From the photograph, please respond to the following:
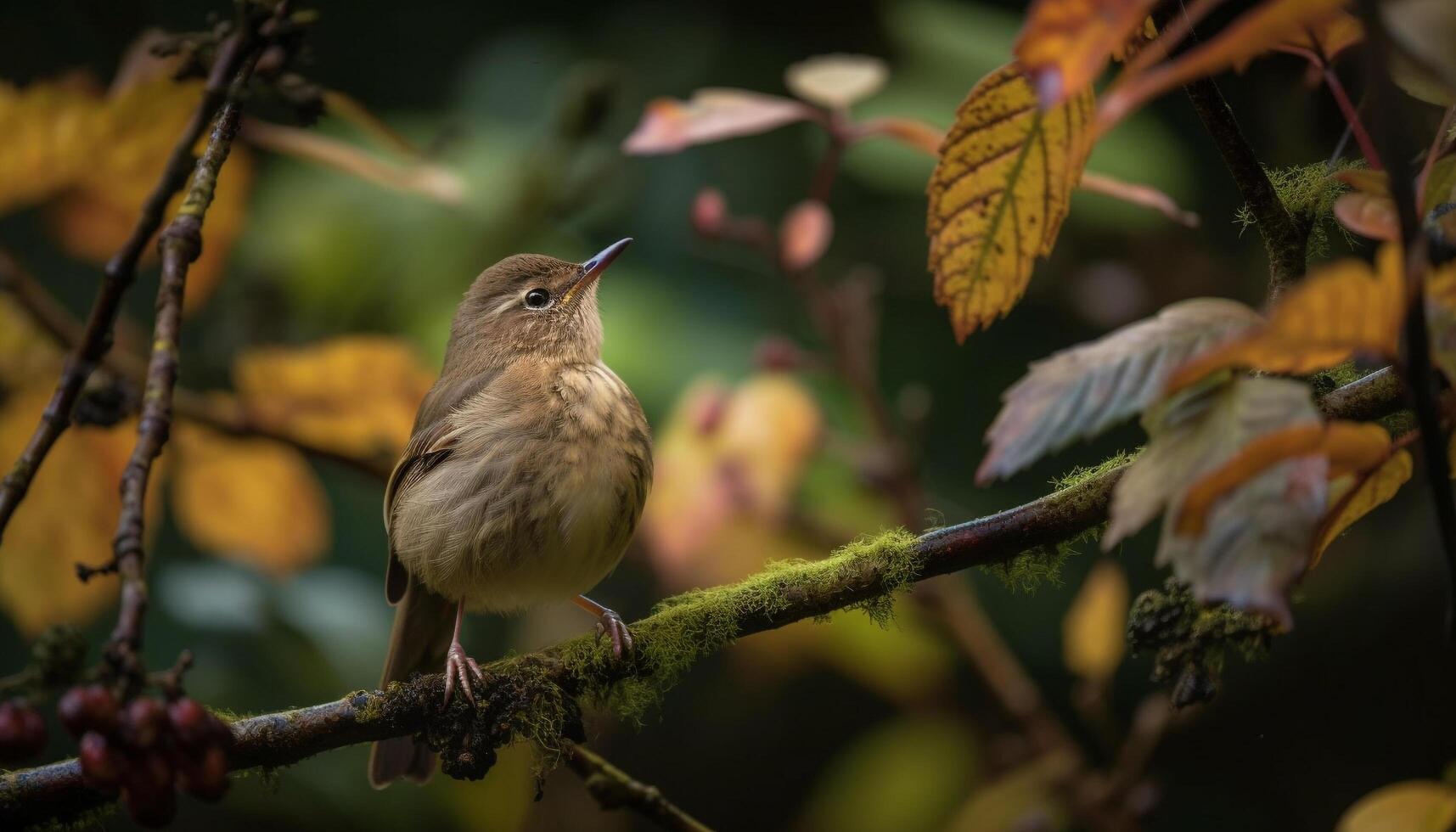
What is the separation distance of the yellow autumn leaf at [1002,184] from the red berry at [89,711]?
1.04 meters

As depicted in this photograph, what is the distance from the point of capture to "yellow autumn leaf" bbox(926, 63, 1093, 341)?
1399mm

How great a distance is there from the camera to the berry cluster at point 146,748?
3.98 feet

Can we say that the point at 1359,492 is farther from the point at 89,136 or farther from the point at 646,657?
the point at 89,136

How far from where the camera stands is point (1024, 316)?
4.45 metres

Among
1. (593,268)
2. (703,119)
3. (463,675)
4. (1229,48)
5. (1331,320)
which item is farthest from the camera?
(593,268)

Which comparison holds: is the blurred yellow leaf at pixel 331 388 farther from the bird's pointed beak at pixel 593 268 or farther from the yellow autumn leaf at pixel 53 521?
the bird's pointed beak at pixel 593 268

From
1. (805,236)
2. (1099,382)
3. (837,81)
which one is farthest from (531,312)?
(1099,382)

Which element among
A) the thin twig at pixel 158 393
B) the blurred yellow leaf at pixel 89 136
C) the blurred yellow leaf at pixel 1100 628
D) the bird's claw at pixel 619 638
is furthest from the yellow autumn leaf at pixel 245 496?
the blurred yellow leaf at pixel 1100 628

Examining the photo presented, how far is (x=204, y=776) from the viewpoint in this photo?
4.17 feet

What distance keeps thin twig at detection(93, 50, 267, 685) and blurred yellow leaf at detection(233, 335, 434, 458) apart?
4.11 feet

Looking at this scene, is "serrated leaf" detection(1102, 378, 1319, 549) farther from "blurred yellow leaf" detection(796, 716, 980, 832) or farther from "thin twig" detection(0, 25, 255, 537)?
"blurred yellow leaf" detection(796, 716, 980, 832)

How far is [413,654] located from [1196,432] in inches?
96.9

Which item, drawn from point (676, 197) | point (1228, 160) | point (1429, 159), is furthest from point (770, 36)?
point (1429, 159)

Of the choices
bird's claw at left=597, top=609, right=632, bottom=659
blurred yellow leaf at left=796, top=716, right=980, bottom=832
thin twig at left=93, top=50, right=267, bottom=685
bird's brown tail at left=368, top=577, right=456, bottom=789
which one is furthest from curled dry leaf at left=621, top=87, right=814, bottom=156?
blurred yellow leaf at left=796, top=716, right=980, bottom=832
